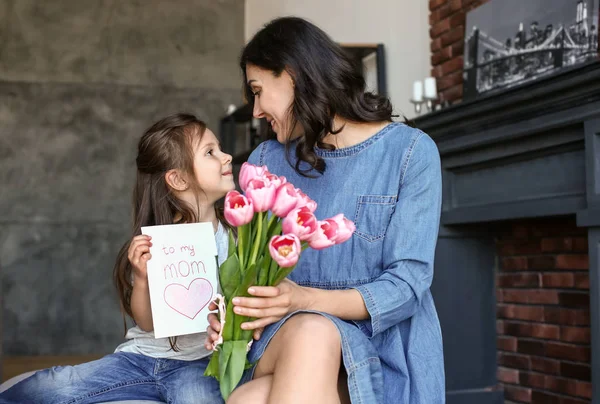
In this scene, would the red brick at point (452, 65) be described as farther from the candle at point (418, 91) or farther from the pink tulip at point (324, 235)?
the pink tulip at point (324, 235)

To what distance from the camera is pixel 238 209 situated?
44.8 inches

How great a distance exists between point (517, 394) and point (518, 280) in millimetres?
527

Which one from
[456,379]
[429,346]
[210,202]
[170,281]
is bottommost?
[456,379]

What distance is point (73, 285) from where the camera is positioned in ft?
20.7

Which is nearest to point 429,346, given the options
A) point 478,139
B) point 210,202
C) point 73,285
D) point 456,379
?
point 210,202

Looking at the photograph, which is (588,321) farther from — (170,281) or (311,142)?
(170,281)

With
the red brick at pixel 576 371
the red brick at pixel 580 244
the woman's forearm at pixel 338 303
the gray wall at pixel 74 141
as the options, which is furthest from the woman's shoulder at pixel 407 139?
the gray wall at pixel 74 141

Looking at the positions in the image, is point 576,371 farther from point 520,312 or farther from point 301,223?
point 301,223

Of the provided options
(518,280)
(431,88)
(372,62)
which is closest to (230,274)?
(518,280)

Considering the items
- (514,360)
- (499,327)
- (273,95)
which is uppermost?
(273,95)

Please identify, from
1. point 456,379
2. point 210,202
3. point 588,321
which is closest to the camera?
point 210,202

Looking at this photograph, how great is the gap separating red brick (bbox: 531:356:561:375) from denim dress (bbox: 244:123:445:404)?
187 cm

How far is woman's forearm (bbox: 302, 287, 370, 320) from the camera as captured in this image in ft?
4.30

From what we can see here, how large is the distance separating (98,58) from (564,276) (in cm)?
469
